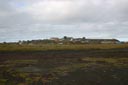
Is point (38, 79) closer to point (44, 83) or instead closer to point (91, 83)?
point (44, 83)

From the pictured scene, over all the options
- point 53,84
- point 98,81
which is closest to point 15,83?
point 53,84

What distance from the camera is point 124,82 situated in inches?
1203

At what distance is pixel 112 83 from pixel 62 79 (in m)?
6.75

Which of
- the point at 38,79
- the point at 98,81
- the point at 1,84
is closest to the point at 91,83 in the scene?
the point at 98,81

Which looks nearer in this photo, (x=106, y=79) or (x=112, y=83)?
(x=112, y=83)

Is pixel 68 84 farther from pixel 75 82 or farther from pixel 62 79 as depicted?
pixel 62 79

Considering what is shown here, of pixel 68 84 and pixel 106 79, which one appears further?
pixel 106 79

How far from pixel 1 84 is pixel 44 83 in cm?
486

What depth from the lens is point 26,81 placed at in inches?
1292

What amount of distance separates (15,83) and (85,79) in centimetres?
871

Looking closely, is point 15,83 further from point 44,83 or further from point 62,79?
point 62,79

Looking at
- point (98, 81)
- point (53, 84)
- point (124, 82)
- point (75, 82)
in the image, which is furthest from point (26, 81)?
point (124, 82)

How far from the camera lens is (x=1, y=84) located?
30.6 m

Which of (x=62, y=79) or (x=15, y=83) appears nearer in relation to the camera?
(x=15, y=83)
